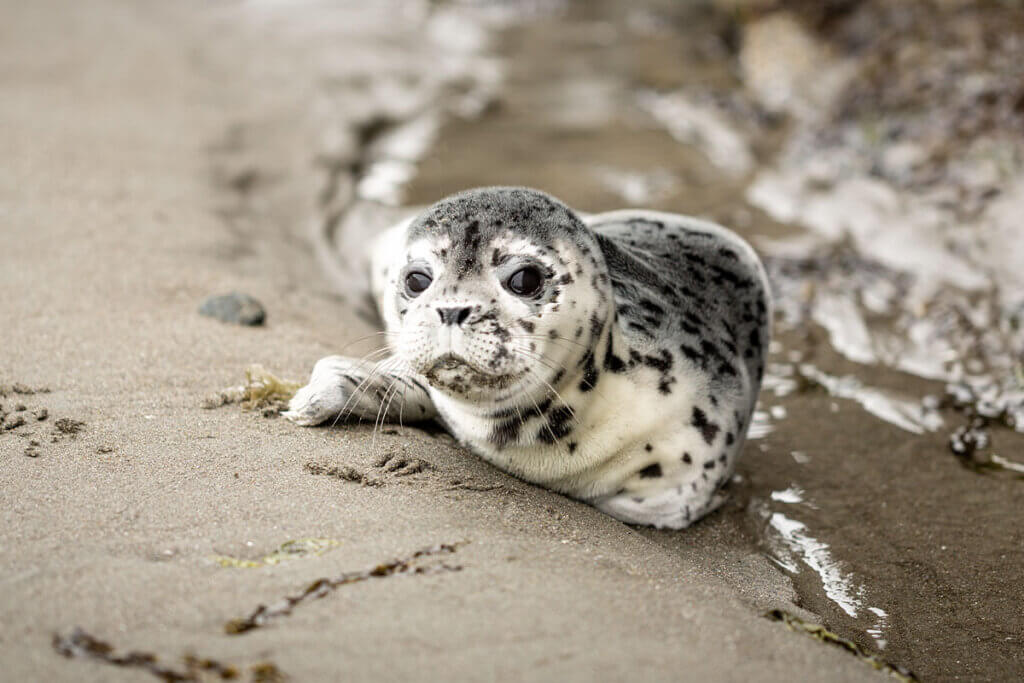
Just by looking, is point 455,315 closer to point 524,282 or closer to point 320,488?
point 524,282

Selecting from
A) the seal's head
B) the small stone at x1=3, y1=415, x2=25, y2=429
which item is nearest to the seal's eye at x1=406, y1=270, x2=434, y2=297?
the seal's head

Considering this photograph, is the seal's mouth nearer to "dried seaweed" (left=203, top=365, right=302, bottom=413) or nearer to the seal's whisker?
the seal's whisker

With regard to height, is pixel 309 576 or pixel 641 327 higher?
pixel 641 327

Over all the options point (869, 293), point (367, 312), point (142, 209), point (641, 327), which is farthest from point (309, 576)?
point (869, 293)

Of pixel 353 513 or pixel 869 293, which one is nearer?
pixel 353 513

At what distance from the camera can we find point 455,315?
307 centimetres

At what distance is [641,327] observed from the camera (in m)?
3.69

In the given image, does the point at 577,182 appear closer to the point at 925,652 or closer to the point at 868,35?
the point at 868,35

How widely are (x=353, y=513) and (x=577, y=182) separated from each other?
4.45 meters

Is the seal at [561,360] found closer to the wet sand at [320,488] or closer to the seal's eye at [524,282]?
the seal's eye at [524,282]

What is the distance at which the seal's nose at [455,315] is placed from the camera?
10.1 feet

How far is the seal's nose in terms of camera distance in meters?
3.07

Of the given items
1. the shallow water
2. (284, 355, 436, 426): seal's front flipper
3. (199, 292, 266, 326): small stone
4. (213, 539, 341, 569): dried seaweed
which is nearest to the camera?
(213, 539, 341, 569): dried seaweed

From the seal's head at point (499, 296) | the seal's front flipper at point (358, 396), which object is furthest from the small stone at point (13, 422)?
the seal's head at point (499, 296)
